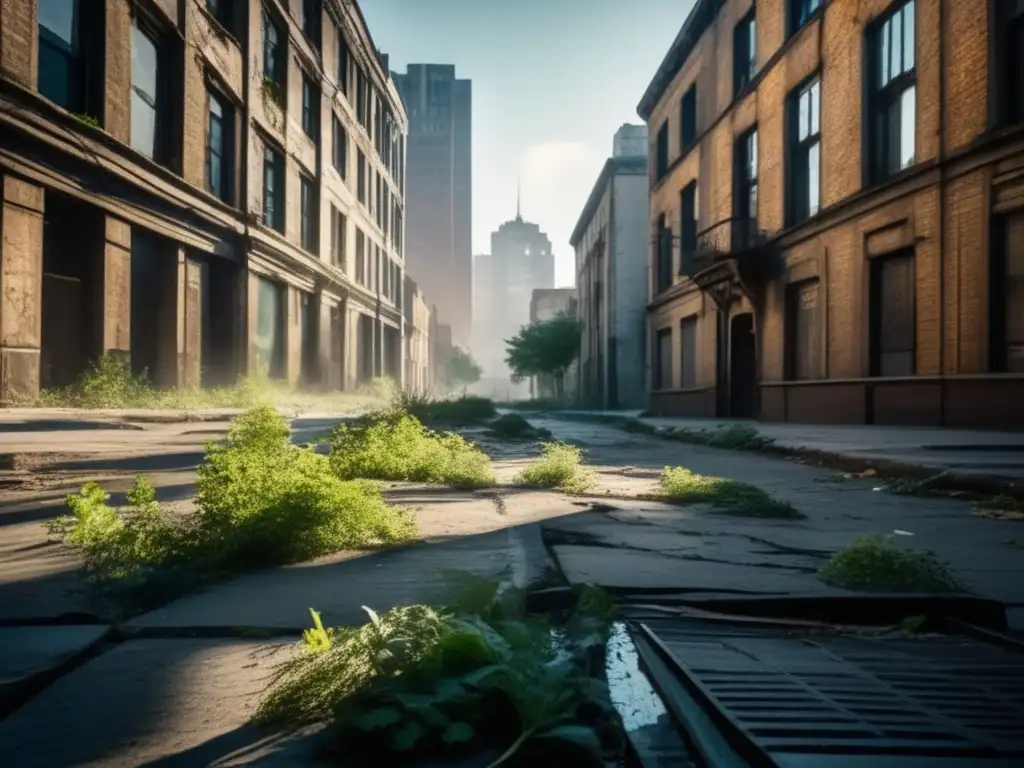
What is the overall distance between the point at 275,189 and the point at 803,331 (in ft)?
40.5

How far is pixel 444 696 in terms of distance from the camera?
1.17 meters

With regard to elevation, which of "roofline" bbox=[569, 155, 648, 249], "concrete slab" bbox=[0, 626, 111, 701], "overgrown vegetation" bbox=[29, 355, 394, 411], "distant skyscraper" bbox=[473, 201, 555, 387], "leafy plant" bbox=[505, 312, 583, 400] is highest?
"distant skyscraper" bbox=[473, 201, 555, 387]

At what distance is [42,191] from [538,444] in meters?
6.44

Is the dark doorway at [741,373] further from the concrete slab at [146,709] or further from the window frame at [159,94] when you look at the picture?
the concrete slab at [146,709]

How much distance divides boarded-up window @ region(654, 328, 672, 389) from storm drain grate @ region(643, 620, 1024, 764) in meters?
20.1

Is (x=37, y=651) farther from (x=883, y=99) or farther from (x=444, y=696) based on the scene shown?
Answer: (x=883, y=99)

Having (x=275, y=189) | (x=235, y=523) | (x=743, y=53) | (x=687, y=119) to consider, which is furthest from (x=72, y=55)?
(x=687, y=119)

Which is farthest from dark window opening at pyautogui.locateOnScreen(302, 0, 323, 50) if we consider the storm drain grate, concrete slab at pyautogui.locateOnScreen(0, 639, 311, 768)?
the storm drain grate

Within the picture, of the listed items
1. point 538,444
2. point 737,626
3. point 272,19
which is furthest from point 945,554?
point 272,19

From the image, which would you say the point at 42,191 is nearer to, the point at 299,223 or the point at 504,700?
the point at 504,700

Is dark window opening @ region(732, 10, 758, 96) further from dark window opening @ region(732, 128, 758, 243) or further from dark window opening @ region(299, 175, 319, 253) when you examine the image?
dark window opening @ region(299, 175, 319, 253)

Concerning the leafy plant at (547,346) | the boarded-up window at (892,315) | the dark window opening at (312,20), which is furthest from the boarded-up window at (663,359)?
the leafy plant at (547,346)

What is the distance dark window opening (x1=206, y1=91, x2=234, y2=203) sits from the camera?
13.3 meters

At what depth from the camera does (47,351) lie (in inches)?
346
